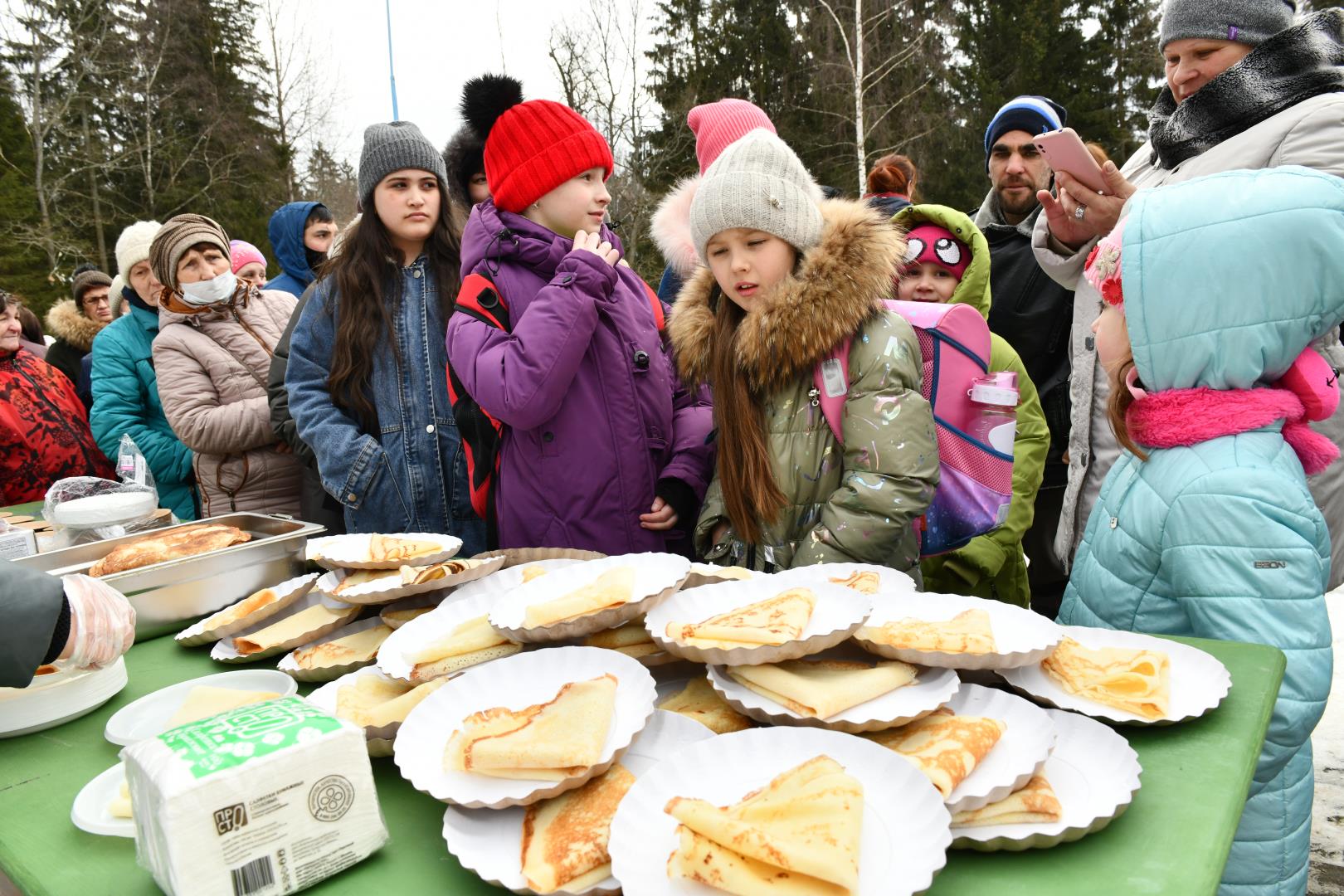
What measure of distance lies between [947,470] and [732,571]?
87cm

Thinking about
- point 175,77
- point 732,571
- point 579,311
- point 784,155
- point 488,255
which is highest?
point 175,77

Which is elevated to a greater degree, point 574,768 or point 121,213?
point 121,213

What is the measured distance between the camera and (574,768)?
1.02 m

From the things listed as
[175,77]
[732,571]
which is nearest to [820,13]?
[175,77]

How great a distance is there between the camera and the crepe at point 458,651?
4.43 ft

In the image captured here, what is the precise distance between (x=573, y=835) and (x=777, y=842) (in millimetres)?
258

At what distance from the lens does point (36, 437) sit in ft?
12.4

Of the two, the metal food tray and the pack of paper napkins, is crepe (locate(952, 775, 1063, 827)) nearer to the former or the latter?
the pack of paper napkins

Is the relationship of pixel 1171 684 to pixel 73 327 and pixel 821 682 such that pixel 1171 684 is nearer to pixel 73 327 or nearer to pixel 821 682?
pixel 821 682

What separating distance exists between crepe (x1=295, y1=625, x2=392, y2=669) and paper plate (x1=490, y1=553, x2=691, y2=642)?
26cm

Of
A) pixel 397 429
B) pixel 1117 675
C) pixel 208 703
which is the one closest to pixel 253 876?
pixel 208 703

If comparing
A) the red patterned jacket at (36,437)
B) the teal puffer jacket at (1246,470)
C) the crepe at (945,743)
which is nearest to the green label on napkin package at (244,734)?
the crepe at (945,743)

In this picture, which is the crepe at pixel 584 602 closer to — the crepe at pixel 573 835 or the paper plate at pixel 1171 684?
the crepe at pixel 573 835

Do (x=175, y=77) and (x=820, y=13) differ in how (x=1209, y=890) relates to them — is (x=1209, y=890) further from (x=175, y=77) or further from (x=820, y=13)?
(x=175, y=77)
